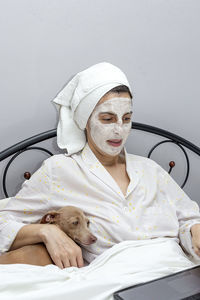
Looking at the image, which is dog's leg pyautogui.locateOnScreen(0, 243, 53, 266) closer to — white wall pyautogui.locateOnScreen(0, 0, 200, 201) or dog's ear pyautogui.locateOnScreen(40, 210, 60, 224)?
dog's ear pyautogui.locateOnScreen(40, 210, 60, 224)

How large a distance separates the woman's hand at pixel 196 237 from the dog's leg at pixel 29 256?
0.55 meters

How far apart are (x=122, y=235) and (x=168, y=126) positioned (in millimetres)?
863

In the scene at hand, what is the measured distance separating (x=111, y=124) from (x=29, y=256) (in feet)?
1.94

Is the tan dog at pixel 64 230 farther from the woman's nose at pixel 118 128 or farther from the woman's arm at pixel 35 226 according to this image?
the woman's nose at pixel 118 128

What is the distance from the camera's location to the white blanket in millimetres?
1003

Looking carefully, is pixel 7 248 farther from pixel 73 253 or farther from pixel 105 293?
pixel 105 293

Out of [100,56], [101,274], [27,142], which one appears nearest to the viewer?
[101,274]

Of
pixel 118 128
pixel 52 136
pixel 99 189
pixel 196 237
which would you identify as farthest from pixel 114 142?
pixel 196 237

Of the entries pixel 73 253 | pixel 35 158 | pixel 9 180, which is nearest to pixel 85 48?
pixel 35 158

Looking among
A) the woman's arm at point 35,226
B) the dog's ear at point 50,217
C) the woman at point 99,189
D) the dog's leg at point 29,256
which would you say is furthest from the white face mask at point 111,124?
the dog's leg at point 29,256

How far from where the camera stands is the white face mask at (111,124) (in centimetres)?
149

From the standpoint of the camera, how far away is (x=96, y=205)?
57.1 inches

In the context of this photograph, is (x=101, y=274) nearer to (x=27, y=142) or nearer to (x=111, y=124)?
(x=111, y=124)

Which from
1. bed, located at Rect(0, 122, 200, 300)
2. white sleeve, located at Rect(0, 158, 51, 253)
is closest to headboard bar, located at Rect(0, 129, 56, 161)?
white sleeve, located at Rect(0, 158, 51, 253)
